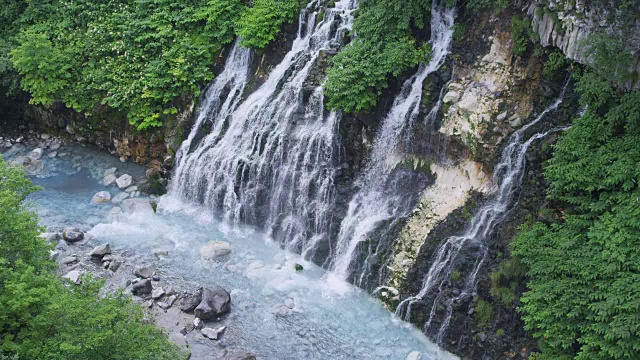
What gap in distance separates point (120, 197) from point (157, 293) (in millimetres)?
5089

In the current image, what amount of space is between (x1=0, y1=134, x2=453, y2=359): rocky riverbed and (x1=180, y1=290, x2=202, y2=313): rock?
0.09ft

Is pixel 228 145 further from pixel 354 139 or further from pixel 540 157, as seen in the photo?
pixel 540 157

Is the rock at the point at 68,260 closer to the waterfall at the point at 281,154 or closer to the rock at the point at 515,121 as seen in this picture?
the waterfall at the point at 281,154

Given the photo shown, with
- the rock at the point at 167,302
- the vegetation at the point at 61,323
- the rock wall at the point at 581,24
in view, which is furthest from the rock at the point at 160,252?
the rock wall at the point at 581,24

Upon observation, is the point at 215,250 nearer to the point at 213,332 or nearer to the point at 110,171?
the point at 213,332

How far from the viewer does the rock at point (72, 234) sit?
1692 centimetres

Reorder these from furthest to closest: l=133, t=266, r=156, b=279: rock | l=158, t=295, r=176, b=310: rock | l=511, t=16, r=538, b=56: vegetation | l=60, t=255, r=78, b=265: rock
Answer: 1. l=60, t=255, r=78, b=265: rock
2. l=133, t=266, r=156, b=279: rock
3. l=158, t=295, r=176, b=310: rock
4. l=511, t=16, r=538, b=56: vegetation

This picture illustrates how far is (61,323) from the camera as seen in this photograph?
9.97 meters

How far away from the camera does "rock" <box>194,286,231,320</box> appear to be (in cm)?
1426

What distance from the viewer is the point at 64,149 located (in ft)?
69.9

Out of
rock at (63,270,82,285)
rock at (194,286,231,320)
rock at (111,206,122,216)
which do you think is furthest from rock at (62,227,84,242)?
rock at (194,286,231,320)

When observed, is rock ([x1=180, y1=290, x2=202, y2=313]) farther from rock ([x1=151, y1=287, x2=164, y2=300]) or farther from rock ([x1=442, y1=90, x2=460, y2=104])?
rock ([x1=442, y1=90, x2=460, y2=104])

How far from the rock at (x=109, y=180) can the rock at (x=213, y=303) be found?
677 centimetres

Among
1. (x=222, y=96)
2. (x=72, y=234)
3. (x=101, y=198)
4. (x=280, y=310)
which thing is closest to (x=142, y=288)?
(x=72, y=234)
